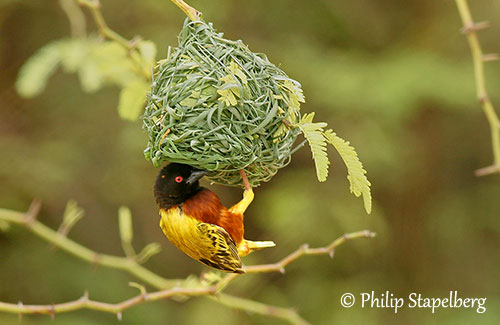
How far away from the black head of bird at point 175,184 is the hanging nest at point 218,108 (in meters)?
0.10

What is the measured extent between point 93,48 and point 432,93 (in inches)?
137

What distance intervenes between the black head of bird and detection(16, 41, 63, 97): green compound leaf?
1.33 m

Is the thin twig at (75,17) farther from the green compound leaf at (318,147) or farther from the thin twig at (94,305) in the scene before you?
the green compound leaf at (318,147)

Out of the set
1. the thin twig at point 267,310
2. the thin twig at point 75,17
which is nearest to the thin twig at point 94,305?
the thin twig at point 267,310

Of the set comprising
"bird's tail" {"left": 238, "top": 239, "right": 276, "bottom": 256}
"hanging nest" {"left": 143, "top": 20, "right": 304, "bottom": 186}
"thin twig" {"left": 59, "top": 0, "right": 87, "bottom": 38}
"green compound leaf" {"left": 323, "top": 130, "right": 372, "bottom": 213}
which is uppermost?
"thin twig" {"left": 59, "top": 0, "right": 87, "bottom": 38}

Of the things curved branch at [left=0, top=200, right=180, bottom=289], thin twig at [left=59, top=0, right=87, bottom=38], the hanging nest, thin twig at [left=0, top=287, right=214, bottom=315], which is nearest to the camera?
the hanging nest

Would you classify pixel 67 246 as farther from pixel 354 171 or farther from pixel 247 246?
pixel 354 171

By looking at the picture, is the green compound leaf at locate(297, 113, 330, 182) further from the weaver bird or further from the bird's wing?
the bird's wing

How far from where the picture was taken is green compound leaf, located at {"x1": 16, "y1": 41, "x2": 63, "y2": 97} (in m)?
3.34

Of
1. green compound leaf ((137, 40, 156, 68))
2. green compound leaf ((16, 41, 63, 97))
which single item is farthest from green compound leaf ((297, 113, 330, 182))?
green compound leaf ((16, 41, 63, 97))

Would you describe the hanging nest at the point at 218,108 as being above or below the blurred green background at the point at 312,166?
below

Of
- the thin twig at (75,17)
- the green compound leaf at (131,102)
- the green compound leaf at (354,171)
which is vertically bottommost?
the green compound leaf at (354,171)

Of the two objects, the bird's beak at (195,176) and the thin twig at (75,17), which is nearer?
the bird's beak at (195,176)

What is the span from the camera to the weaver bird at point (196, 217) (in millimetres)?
2336
